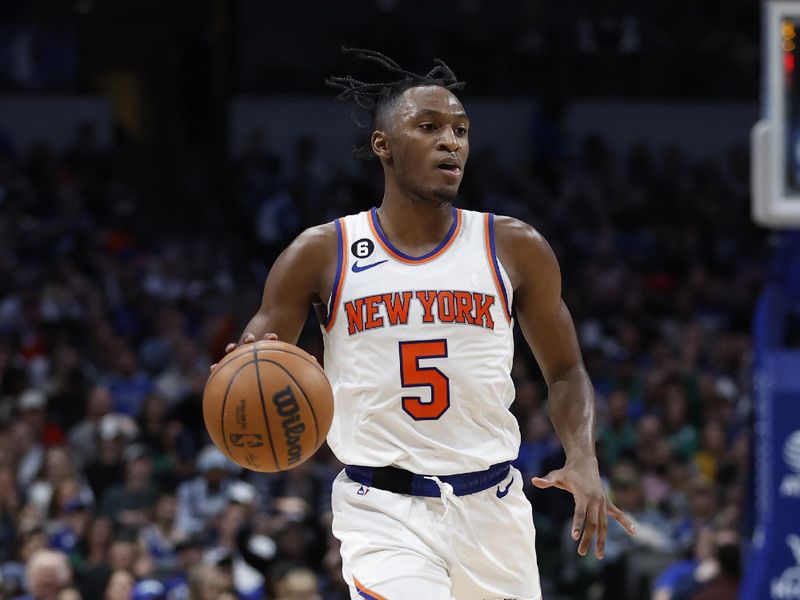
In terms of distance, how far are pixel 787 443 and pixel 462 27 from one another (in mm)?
10988

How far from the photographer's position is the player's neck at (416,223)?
183 inches

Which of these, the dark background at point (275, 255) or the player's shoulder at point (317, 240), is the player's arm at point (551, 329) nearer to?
the player's shoulder at point (317, 240)

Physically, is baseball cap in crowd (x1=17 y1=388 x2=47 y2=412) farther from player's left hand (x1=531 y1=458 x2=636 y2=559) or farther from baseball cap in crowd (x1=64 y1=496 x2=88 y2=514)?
player's left hand (x1=531 y1=458 x2=636 y2=559)

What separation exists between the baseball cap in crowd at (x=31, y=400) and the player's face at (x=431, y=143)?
712 cm

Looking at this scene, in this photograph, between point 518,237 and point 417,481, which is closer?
point 417,481

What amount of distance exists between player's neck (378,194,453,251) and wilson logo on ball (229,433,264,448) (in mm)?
821

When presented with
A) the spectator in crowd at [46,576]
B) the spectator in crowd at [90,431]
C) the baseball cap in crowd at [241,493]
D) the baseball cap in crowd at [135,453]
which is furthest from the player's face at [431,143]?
the spectator in crowd at [90,431]

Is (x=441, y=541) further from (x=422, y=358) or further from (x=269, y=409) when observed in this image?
(x=269, y=409)

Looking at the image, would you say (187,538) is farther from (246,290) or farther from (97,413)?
(246,290)

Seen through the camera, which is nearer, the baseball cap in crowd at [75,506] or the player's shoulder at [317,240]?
the player's shoulder at [317,240]

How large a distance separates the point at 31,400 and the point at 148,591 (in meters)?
3.34

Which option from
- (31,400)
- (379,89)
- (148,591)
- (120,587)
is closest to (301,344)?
(31,400)

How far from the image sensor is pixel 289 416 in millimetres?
4223

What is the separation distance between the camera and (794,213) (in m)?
7.57
